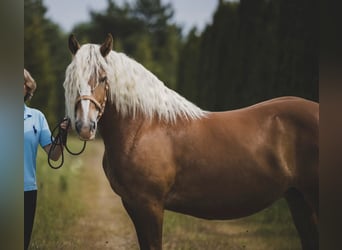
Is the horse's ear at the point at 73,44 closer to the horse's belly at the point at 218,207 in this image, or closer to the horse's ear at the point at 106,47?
the horse's ear at the point at 106,47

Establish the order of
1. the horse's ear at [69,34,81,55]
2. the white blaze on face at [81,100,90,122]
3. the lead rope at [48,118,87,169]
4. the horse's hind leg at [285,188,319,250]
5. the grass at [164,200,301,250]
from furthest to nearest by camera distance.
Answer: the grass at [164,200,301,250] < the horse's hind leg at [285,188,319,250] < the lead rope at [48,118,87,169] < the horse's ear at [69,34,81,55] < the white blaze on face at [81,100,90,122]

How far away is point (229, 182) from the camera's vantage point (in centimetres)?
267

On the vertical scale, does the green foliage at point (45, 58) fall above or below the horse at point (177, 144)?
above

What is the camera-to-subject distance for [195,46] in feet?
11.0

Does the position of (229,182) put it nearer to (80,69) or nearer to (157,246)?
(157,246)

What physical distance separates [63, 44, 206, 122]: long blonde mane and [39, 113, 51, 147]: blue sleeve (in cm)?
51

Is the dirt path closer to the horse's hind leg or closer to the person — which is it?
the person

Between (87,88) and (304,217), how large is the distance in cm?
182

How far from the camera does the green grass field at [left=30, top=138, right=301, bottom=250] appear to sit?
311 centimetres

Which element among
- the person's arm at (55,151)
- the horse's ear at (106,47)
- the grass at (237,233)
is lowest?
the grass at (237,233)

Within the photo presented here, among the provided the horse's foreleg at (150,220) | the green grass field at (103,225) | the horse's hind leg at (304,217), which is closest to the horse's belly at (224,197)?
the horse's foreleg at (150,220)

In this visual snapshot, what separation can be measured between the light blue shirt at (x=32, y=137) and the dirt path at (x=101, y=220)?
1.13 feet

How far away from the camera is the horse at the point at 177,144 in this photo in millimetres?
2496

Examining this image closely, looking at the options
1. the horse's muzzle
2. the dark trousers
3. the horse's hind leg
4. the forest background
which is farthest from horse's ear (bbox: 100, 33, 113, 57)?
the horse's hind leg
